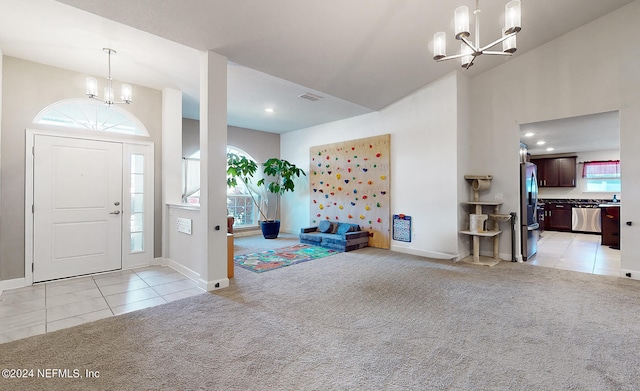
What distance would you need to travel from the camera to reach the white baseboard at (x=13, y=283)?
340 cm

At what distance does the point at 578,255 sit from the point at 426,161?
3.30m

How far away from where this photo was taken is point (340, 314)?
2752 millimetres

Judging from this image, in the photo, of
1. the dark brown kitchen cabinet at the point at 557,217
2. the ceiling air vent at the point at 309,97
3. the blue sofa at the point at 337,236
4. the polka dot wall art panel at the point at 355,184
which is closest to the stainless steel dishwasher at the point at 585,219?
the dark brown kitchen cabinet at the point at 557,217

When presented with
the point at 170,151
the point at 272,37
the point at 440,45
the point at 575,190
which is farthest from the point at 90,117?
the point at 575,190

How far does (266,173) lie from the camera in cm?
748

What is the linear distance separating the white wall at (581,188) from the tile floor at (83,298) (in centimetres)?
1025

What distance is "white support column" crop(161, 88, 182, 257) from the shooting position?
452 cm

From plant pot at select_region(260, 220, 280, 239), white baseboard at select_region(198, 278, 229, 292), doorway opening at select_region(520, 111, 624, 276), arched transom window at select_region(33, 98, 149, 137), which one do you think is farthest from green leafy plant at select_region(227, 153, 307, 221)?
doorway opening at select_region(520, 111, 624, 276)

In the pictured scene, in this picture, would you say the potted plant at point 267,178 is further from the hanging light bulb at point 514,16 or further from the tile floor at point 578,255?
the hanging light bulb at point 514,16

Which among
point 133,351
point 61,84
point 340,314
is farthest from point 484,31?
point 61,84

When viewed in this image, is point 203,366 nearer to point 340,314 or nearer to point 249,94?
point 340,314

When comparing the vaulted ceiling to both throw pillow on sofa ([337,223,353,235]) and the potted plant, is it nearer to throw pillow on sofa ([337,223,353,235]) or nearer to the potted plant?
the potted plant

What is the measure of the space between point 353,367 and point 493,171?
4426 millimetres

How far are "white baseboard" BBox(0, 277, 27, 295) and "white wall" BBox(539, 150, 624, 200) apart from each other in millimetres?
12093
